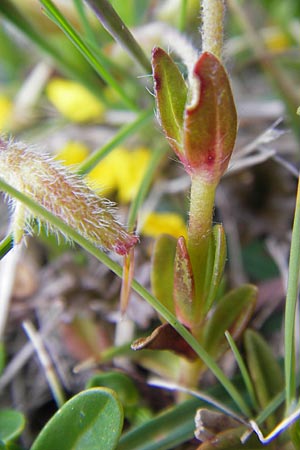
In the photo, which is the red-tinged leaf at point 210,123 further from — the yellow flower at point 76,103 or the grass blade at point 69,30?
the yellow flower at point 76,103

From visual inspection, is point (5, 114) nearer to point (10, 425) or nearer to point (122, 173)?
point (122, 173)

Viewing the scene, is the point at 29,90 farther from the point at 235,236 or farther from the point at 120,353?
the point at 120,353

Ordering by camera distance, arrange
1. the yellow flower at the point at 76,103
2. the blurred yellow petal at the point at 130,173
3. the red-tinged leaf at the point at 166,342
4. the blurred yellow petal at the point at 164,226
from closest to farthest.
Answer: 1. the red-tinged leaf at the point at 166,342
2. the blurred yellow petal at the point at 164,226
3. the blurred yellow petal at the point at 130,173
4. the yellow flower at the point at 76,103

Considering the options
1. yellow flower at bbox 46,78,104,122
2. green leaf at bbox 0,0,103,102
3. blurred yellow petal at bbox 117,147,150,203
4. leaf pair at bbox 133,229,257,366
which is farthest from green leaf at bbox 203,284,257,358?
yellow flower at bbox 46,78,104,122

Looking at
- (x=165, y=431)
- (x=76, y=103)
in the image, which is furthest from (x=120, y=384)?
(x=76, y=103)

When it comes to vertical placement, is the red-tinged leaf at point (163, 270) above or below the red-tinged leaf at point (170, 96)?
below

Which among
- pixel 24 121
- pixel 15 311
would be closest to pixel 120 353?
pixel 15 311

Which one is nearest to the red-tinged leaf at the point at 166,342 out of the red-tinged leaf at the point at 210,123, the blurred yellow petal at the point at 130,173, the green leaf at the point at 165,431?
the green leaf at the point at 165,431
